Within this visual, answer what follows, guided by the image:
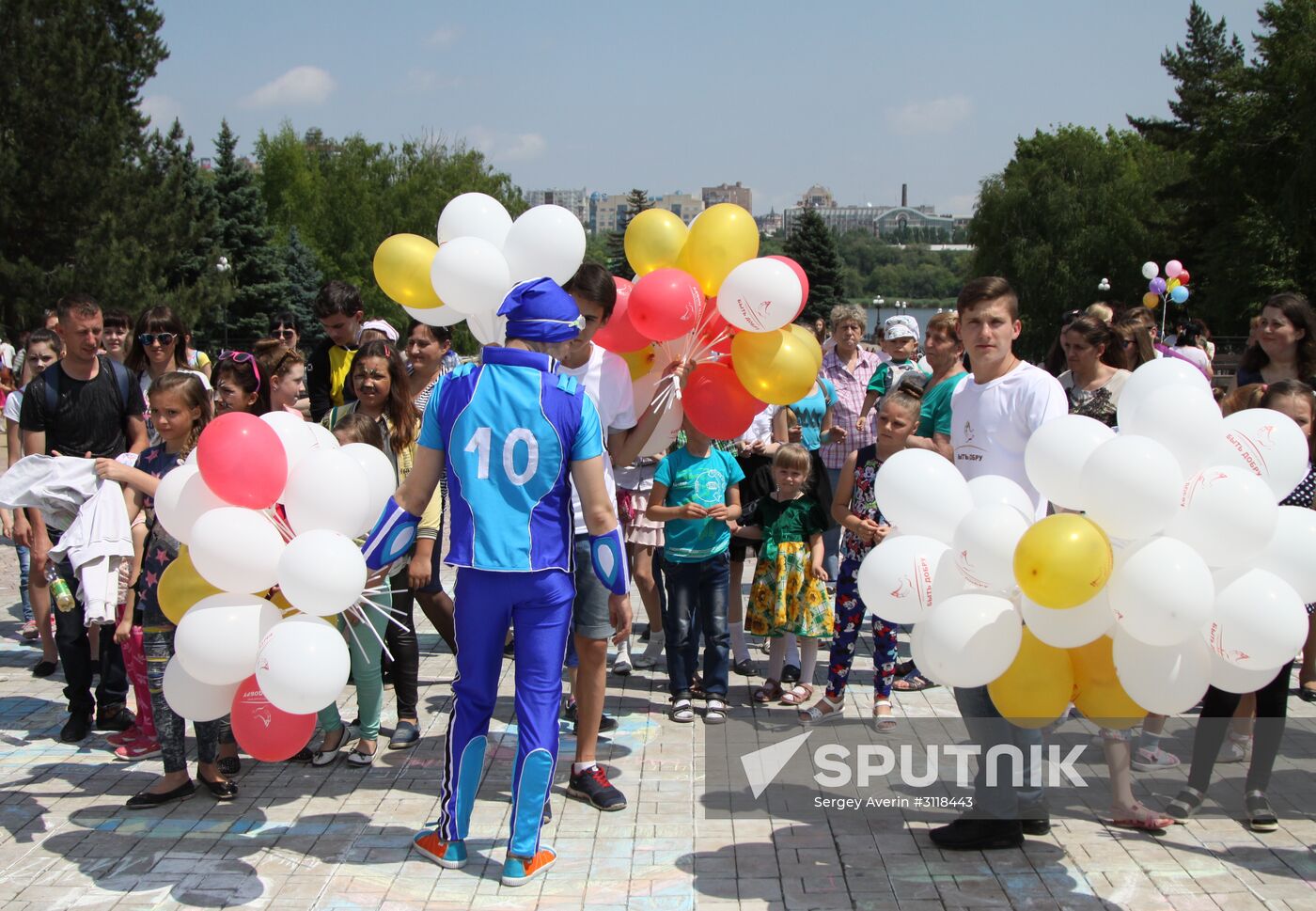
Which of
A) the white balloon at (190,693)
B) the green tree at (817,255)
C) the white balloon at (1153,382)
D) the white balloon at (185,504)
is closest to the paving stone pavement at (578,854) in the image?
the white balloon at (190,693)

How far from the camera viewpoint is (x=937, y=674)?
3.52m

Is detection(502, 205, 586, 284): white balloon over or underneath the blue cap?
over

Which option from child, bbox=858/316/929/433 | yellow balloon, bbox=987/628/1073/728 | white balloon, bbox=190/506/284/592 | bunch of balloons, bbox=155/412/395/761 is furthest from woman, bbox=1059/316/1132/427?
white balloon, bbox=190/506/284/592

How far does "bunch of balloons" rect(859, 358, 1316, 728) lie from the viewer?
3.27 m

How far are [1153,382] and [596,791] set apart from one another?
2.63 m

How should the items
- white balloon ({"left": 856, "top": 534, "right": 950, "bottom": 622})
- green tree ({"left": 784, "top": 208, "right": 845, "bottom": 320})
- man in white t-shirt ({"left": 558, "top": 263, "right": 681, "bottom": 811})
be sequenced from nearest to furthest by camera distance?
white balloon ({"left": 856, "top": 534, "right": 950, "bottom": 622}), man in white t-shirt ({"left": 558, "top": 263, "right": 681, "bottom": 811}), green tree ({"left": 784, "top": 208, "right": 845, "bottom": 320})

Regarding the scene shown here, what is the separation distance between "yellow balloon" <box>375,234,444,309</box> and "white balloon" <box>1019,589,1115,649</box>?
285cm

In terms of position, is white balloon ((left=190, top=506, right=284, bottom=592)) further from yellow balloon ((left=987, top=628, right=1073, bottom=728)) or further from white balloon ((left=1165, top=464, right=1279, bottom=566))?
white balloon ((left=1165, top=464, right=1279, bottom=566))

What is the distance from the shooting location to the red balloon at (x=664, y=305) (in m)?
4.91

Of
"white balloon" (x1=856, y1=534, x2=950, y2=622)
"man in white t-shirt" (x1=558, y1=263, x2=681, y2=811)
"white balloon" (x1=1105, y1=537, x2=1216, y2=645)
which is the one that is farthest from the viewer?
"man in white t-shirt" (x1=558, y1=263, x2=681, y2=811)

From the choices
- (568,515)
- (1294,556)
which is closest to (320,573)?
(568,515)

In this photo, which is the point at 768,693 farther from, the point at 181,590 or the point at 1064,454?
the point at 181,590

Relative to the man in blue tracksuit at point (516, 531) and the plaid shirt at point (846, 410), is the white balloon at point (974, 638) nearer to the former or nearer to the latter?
the man in blue tracksuit at point (516, 531)

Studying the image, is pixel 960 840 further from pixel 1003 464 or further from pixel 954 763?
pixel 1003 464
